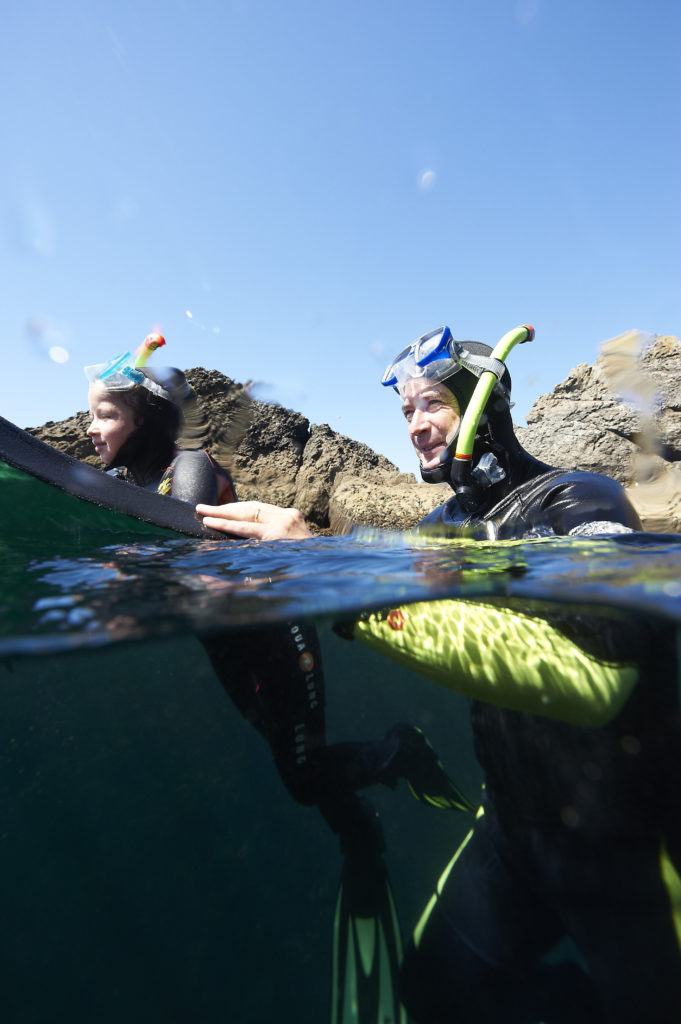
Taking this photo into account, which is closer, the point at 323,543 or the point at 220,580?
the point at 220,580

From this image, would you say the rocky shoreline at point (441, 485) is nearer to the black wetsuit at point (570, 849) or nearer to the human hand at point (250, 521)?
the human hand at point (250, 521)

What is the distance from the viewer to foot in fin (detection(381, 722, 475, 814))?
15.2 ft

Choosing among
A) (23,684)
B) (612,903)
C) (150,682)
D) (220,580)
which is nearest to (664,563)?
(612,903)

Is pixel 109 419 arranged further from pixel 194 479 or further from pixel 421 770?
pixel 421 770

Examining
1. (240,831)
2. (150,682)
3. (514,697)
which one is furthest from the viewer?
(150,682)

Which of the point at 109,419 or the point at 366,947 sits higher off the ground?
the point at 109,419

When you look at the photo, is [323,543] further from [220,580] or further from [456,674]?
[456,674]

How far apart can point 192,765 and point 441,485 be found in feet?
35.9

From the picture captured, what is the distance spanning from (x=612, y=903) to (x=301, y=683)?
1960 millimetres

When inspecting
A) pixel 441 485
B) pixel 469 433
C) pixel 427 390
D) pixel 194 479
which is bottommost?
pixel 194 479

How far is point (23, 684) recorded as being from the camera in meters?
13.9

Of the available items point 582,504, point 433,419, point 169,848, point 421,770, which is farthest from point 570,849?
point 169,848

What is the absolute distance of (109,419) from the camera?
3312 millimetres

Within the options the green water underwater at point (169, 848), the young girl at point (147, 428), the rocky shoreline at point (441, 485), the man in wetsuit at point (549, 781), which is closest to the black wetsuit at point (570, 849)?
the man in wetsuit at point (549, 781)
